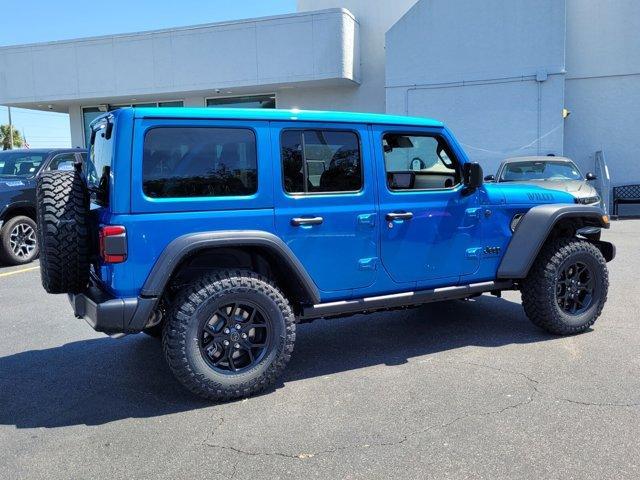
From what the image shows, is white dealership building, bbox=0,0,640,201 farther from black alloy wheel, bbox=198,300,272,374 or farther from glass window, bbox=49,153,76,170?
black alloy wheel, bbox=198,300,272,374

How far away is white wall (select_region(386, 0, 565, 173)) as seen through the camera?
15.8 metres

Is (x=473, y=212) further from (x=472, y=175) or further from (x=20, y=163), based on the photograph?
(x=20, y=163)

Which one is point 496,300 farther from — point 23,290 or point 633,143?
point 633,143

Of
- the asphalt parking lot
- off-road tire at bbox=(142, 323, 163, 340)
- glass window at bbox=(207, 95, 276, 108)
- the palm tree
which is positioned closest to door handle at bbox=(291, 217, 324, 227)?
the asphalt parking lot

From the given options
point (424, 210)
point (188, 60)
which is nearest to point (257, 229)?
point (424, 210)

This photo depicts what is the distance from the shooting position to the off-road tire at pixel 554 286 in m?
4.91

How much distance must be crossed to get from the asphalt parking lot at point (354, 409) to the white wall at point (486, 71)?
11.6 meters

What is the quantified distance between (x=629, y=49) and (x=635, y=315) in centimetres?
1395

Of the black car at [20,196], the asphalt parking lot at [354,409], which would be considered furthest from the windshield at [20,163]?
the asphalt parking lot at [354,409]

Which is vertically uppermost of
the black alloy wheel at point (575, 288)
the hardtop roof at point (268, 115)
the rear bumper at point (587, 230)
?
the hardtop roof at point (268, 115)

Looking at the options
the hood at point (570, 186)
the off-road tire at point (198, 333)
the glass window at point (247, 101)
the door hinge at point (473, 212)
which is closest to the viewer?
the off-road tire at point (198, 333)

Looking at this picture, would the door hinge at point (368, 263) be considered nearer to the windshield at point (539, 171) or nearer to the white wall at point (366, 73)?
the windshield at point (539, 171)

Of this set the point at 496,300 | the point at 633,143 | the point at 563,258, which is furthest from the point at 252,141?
the point at 633,143

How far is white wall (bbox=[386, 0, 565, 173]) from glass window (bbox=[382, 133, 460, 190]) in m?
12.4
